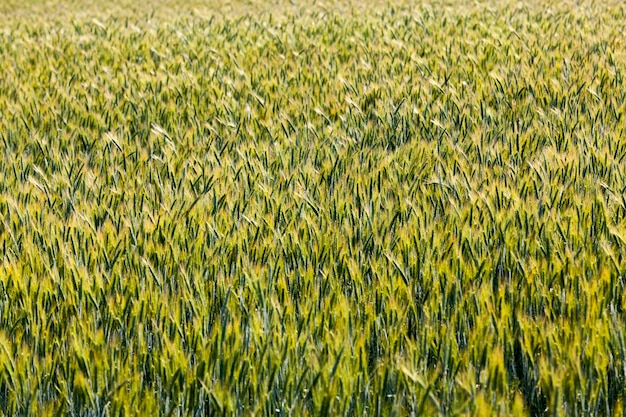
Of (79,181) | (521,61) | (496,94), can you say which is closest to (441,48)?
(521,61)

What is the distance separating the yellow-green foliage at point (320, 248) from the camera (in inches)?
68.6

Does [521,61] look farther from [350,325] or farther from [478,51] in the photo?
[350,325]

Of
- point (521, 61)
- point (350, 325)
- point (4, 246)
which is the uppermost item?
point (521, 61)

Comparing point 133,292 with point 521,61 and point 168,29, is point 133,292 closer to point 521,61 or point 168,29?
point 521,61

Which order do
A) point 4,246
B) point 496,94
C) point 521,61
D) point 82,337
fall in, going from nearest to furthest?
point 82,337 < point 4,246 < point 496,94 < point 521,61

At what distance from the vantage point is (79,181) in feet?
10.4

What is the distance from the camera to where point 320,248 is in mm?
2332

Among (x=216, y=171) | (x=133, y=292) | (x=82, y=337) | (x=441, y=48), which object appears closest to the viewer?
(x=82, y=337)

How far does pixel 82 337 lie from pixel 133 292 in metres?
0.22

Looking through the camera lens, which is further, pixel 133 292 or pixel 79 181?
pixel 79 181

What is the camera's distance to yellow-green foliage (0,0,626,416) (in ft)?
5.71

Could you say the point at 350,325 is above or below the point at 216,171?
below

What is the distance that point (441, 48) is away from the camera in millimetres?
5746

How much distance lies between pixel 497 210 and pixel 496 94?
6.14 feet
